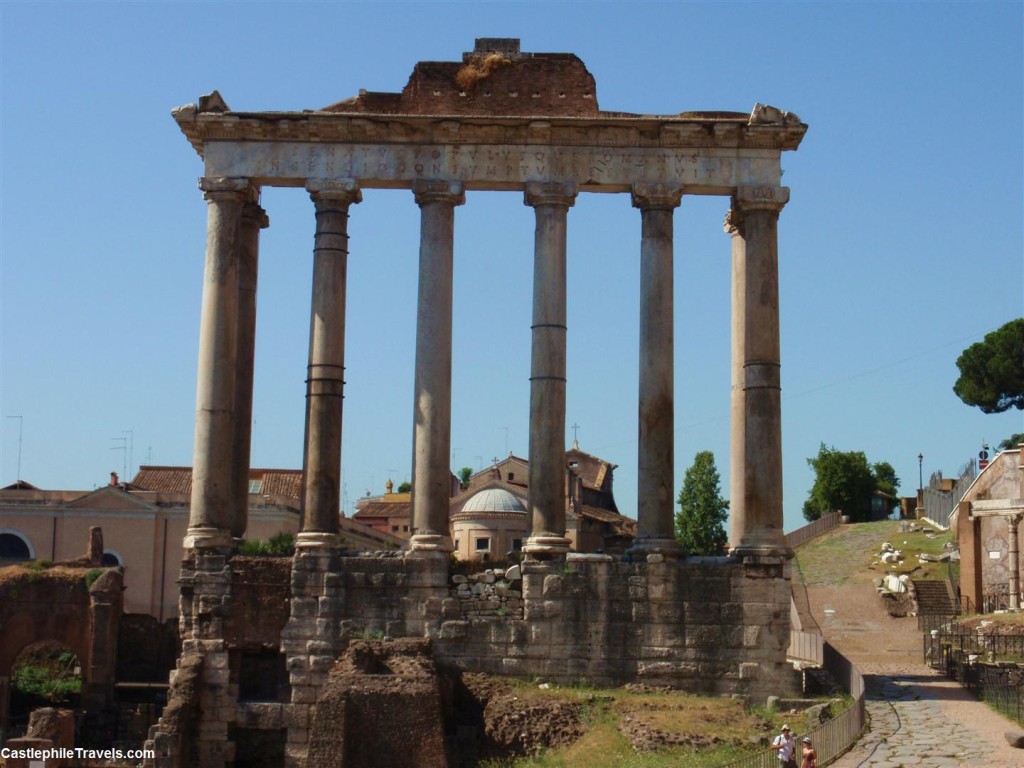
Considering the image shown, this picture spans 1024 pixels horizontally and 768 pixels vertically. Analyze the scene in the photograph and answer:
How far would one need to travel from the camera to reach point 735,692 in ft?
80.1

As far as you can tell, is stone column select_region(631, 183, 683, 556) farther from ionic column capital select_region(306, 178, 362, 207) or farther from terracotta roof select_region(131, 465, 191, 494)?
terracotta roof select_region(131, 465, 191, 494)

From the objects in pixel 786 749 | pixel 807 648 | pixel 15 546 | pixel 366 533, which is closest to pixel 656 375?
pixel 807 648

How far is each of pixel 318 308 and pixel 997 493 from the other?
27880 mm

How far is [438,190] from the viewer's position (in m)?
26.1

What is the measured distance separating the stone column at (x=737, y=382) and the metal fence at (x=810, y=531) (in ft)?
101

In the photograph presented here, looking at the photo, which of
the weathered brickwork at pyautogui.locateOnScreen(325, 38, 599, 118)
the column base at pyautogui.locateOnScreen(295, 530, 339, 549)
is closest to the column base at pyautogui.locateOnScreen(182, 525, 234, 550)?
the column base at pyautogui.locateOnScreen(295, 530, 339, 549)

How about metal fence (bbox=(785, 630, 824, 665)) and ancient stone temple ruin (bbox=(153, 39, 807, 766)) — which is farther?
metal fence (bbox=(785, 630, 824, 665))

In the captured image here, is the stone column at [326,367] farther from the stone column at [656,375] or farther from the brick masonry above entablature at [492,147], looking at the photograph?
the stone column at [656,375]

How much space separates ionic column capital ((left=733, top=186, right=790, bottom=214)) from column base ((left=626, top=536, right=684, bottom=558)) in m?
6.10

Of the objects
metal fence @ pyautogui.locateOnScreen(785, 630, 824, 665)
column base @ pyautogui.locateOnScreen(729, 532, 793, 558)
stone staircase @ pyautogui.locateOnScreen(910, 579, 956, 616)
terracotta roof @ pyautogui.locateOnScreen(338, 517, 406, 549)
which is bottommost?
metal fence @ pyautogui.locateOnScreen(785, 630, 824, 665)

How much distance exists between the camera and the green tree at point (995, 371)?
220 ft

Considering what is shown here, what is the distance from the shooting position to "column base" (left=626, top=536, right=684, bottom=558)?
2492 cm

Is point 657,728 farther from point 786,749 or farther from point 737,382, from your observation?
Answer: point 737,382

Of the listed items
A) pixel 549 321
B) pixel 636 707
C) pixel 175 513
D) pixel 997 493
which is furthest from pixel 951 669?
pixel 175 513
